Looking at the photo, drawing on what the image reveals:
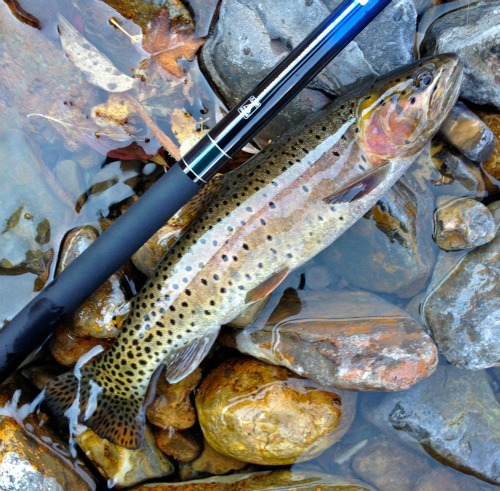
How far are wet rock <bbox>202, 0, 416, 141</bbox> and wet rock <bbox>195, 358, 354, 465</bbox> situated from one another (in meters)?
1.50

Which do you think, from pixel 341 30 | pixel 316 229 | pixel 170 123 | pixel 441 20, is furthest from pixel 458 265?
pixel 170 123

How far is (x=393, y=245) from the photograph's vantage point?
9.93 feet

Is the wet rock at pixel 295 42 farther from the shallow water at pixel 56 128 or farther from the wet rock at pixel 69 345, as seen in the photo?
the wet rock at pixel 69 345

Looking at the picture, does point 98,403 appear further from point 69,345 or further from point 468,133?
point 468,133

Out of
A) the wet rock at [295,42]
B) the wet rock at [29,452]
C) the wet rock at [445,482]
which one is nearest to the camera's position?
the wet rock at [29,452]

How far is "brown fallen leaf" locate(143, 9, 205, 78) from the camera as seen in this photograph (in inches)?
114

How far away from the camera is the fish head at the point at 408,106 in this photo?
2.51m

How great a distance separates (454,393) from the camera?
314cm

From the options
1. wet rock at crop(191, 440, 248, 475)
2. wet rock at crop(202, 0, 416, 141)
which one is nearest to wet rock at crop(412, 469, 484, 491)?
wet rock at crop(191, 440, 248, 475)

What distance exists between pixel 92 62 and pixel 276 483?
2551 millimetres

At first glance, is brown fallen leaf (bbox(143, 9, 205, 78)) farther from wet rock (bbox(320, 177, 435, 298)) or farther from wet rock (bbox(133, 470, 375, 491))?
wet rock (bbox(133, 470, 375, 491))

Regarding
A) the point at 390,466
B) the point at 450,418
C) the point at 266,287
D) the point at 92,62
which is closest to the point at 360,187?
the point at 266,287

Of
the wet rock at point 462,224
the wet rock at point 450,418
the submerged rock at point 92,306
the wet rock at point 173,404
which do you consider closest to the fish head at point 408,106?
the wet rock at point 462,224

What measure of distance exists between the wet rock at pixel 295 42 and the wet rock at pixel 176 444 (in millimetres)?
1993
